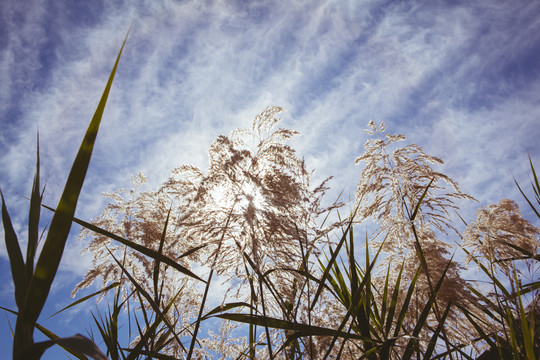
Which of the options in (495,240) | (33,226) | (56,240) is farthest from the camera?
(495,240)

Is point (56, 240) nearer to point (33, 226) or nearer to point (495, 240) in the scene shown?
point (33, 226)

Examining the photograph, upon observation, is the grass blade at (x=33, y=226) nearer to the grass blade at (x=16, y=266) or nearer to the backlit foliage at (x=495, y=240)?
the grass blade at (x=16, y=266)

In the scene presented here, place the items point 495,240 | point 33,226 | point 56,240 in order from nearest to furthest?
point 56,240 → point 33,226 → point 495,240

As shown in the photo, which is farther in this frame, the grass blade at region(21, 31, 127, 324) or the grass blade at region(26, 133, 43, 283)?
the grass blade at region(26, 133, 43, 283)

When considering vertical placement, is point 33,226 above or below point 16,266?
above

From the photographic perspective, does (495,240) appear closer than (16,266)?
No

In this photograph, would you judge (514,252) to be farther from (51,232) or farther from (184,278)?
(51,232)

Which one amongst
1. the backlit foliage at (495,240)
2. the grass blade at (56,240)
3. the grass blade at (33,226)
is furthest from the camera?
the backlit foliage at (495,240)

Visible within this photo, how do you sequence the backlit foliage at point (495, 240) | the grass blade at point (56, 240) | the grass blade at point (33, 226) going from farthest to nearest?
the backlit foliage at point (495, 240) → the grass blade at point (33, 226) → the grass blade at point (56, 240)

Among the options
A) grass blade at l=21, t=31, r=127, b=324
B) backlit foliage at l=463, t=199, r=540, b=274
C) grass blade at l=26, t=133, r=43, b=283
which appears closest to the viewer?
grass blade at l=21, t=31, r=127, b=324

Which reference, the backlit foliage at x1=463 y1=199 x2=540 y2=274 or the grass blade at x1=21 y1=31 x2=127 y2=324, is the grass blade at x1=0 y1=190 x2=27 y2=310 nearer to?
the grass blade at x1=21 y1=31 x2=127 y2=324

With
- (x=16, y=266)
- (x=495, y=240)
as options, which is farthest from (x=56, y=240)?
(x=495, y=240)

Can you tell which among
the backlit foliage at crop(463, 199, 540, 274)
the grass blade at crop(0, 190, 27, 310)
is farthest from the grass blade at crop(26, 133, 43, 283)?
the backlit foliage at crop(463, 199, 540, 274)

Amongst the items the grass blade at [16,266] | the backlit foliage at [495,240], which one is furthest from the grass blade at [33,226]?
the backlit foliage at [495,240]
